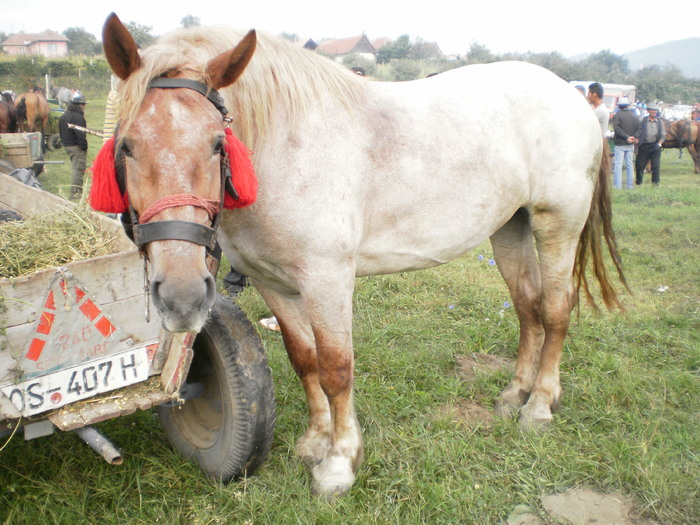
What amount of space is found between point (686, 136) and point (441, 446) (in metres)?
14.5

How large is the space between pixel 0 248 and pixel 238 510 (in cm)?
154

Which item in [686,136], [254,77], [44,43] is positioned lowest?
[686,136]

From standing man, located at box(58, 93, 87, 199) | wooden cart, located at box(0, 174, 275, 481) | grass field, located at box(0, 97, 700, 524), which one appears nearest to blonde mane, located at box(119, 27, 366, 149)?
wooden cart, located at box(0, 174, 275, 481)

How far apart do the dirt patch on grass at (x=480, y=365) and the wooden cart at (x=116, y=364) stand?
5.35ft

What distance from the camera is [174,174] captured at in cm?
171

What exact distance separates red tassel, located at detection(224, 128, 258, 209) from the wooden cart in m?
0.53

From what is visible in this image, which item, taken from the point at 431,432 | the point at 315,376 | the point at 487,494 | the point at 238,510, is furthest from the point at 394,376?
the point at 238,510

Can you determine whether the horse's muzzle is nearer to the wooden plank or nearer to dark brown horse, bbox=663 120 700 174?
the wooden plank

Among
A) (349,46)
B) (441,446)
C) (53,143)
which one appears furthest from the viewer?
(349,46)

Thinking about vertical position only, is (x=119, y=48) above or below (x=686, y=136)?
above

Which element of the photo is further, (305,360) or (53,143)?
(53,143)

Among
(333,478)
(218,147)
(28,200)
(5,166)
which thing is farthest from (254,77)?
(5,166)

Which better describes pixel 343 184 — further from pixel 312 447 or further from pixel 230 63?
pixel 312 447

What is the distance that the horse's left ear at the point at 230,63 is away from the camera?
182 centimetres
